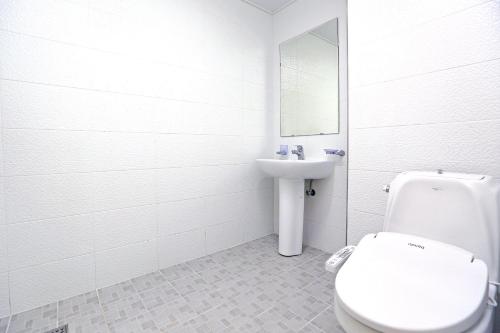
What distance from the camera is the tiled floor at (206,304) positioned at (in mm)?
1231

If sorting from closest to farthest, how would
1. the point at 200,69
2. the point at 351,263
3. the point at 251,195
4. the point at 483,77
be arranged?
the point at 351,263 < the point at 483,77 < the point at 200,69 < the point at 251,195

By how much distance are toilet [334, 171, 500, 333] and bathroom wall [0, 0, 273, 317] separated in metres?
1.32

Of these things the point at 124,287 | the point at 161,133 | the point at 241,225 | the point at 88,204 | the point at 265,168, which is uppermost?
the point at 161,133

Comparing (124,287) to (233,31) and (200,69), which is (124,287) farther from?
(233,31)

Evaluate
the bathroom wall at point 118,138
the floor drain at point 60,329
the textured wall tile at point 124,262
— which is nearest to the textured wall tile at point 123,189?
A: the bathroom wall at point 118,138

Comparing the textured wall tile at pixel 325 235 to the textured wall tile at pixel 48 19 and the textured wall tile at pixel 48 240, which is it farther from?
the textured wall tile at pixel 48 19

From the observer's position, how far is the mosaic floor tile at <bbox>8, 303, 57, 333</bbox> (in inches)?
47.4

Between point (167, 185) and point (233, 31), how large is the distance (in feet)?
4.72

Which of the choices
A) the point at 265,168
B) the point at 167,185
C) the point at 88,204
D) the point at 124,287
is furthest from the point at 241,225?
the point at 88,204

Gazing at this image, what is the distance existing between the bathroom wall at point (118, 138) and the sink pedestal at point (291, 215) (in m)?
0.42

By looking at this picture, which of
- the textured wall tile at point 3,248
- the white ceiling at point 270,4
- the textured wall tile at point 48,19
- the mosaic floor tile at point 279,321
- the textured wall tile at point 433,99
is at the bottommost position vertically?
the mosaic floor tile at point 279,321

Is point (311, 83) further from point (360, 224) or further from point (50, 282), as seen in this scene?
point (50, 282)

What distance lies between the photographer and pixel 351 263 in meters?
0.92

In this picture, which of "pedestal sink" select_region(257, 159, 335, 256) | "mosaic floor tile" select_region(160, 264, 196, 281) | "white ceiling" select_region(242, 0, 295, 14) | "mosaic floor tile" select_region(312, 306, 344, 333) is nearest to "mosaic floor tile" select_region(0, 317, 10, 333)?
"mosaic floor tile" select_region(160, 264, 196, 281)
